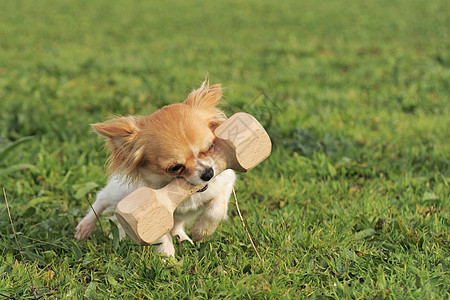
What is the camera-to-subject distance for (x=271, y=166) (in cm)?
477

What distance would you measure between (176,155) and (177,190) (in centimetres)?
20

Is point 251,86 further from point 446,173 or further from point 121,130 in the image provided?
point 121,130

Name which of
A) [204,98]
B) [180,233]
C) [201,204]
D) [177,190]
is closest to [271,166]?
[180,233]

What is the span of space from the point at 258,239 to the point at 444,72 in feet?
17.5

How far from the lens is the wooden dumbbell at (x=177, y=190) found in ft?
8.96

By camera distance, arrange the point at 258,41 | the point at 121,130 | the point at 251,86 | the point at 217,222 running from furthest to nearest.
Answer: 1. the point at 258,41
2. the point at 251,86
3. the point at 217,222
4. the point at 121,130


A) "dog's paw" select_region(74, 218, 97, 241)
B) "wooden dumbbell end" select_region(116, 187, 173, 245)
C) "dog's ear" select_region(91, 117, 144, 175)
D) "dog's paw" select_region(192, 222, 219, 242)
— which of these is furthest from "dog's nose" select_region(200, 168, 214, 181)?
"dog's paw" select_region(74, 218, 97, 241)

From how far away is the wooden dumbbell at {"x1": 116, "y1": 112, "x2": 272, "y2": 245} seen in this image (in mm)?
2730

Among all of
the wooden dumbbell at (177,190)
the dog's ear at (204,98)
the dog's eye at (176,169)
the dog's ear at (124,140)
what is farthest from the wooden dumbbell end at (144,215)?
the dog's ear at (204,98)

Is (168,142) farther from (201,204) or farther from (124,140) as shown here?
(201,204)

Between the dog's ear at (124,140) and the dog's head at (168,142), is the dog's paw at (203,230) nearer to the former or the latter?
the dog's head at (168,142)

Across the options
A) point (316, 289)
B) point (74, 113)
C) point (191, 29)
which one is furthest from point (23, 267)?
point (191, 29)

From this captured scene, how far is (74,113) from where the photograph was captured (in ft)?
20.4

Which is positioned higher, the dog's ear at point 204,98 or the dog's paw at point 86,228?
the dog's ear at point 204,98
